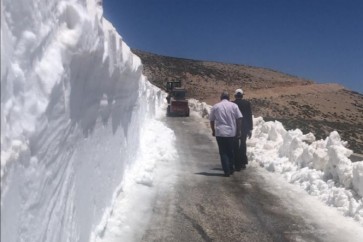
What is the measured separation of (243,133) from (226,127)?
124 cm

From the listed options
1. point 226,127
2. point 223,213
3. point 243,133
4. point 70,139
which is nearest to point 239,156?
point 243,133

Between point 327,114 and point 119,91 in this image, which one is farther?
point 327,114

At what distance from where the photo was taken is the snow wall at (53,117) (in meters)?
2.98

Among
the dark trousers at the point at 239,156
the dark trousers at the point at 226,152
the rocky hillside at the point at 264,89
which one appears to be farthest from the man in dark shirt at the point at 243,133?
the rocky hillside at the point at 264,89

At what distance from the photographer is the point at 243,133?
1153cm

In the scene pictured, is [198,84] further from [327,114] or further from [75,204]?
[75,204]

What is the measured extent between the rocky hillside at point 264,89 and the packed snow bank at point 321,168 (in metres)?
45.7

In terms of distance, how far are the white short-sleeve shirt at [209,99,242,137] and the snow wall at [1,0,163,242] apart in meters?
4.15

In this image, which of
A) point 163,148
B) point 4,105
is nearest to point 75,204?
point 4,105

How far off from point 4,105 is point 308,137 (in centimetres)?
1279

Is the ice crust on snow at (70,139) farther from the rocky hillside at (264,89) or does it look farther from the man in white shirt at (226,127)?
the rocky hillside at (264,89)

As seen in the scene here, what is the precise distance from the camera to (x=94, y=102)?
5.71m

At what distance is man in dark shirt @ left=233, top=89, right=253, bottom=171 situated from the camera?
36.4 feet

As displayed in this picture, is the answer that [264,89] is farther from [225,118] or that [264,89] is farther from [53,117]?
[53,117]
